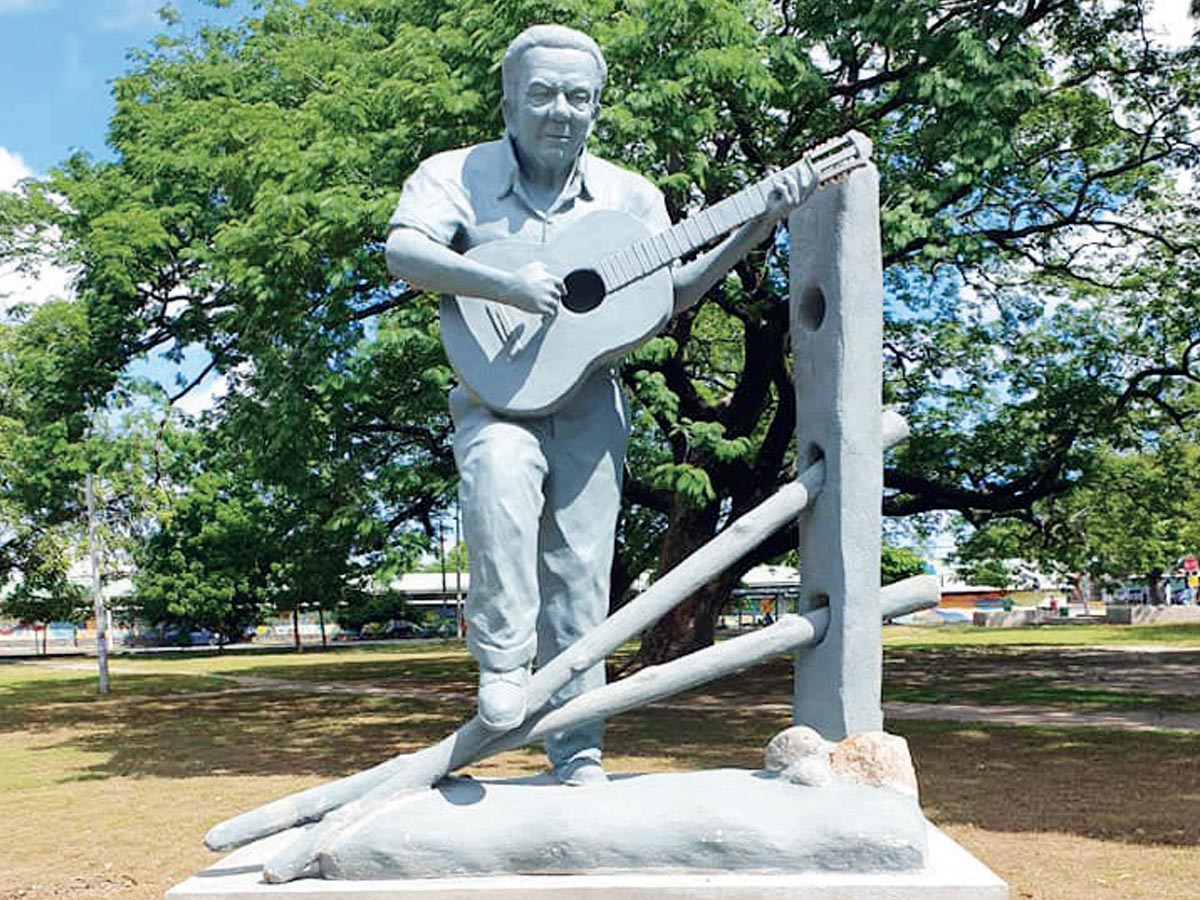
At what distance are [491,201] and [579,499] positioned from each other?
1037mm

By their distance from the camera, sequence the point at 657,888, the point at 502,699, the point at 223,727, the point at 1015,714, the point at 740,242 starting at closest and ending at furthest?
the point at 657,888
the point at 502,699
the point at 740,242
the point at 1015,714
the point at 223,727

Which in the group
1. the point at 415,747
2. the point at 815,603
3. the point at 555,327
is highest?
the point at 555,327

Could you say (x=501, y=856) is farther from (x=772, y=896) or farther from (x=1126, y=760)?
(x=1126, y=760)

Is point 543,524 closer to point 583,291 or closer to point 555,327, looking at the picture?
point 555,327

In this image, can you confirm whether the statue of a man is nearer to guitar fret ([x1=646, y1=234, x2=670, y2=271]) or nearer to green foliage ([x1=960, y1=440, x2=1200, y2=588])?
guitar fret ([x1=646, y1=234, x2=670, y2=271])

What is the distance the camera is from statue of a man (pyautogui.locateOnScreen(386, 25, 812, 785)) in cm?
362

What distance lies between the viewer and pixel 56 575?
3356 centimetres

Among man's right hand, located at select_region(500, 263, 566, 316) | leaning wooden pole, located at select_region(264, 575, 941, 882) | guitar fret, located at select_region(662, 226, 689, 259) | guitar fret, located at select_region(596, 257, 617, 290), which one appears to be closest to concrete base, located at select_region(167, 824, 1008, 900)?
leaning wooden pole, located at select_region(264, 575, 941, 882)

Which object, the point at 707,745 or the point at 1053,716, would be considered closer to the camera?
the point at 707,745

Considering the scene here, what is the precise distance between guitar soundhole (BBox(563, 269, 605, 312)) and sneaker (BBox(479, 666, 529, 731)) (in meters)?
1.15

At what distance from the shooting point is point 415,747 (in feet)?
37.4

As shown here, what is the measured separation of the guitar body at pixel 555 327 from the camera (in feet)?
12.3

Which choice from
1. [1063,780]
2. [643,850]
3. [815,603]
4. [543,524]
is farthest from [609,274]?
[1063,780]

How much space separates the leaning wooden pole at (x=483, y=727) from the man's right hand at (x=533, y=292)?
2.92ft
